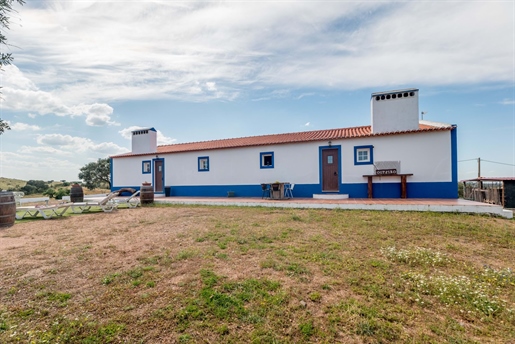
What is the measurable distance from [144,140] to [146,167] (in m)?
2.16

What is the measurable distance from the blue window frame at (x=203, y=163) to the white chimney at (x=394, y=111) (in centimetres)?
965

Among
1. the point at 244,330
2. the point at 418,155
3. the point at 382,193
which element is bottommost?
the point at 244,330

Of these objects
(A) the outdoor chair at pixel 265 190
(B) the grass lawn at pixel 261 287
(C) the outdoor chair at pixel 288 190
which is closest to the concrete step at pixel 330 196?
(C) the outdoor chair at pixel 288 190

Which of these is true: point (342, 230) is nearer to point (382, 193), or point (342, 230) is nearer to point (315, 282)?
point (315, 282)

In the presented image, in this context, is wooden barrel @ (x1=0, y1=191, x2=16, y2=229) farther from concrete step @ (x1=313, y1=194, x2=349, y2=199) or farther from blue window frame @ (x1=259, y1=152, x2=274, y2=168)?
concrete step @ (x1=313, y1=194, x2=349, y2=199)

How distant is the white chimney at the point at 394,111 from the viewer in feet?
40.9

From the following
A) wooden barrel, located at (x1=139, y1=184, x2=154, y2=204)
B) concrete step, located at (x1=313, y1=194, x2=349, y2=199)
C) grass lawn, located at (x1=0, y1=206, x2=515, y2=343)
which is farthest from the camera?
wooden barrel, located at (x1=139, y1=184, x2=154, y2=204)

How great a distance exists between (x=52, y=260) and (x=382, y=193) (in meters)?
12.1

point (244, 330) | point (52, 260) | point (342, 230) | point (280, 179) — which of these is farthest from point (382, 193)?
point (52, 260)

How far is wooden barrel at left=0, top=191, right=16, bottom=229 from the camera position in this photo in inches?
308

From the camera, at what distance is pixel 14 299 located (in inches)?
136

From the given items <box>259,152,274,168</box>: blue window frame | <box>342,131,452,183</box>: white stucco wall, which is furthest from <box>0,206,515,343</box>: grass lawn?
<box>259,152,274,168</box>: blue window frame

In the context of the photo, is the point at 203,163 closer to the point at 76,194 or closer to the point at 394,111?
the point at 76,194

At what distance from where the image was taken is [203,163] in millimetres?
16500
